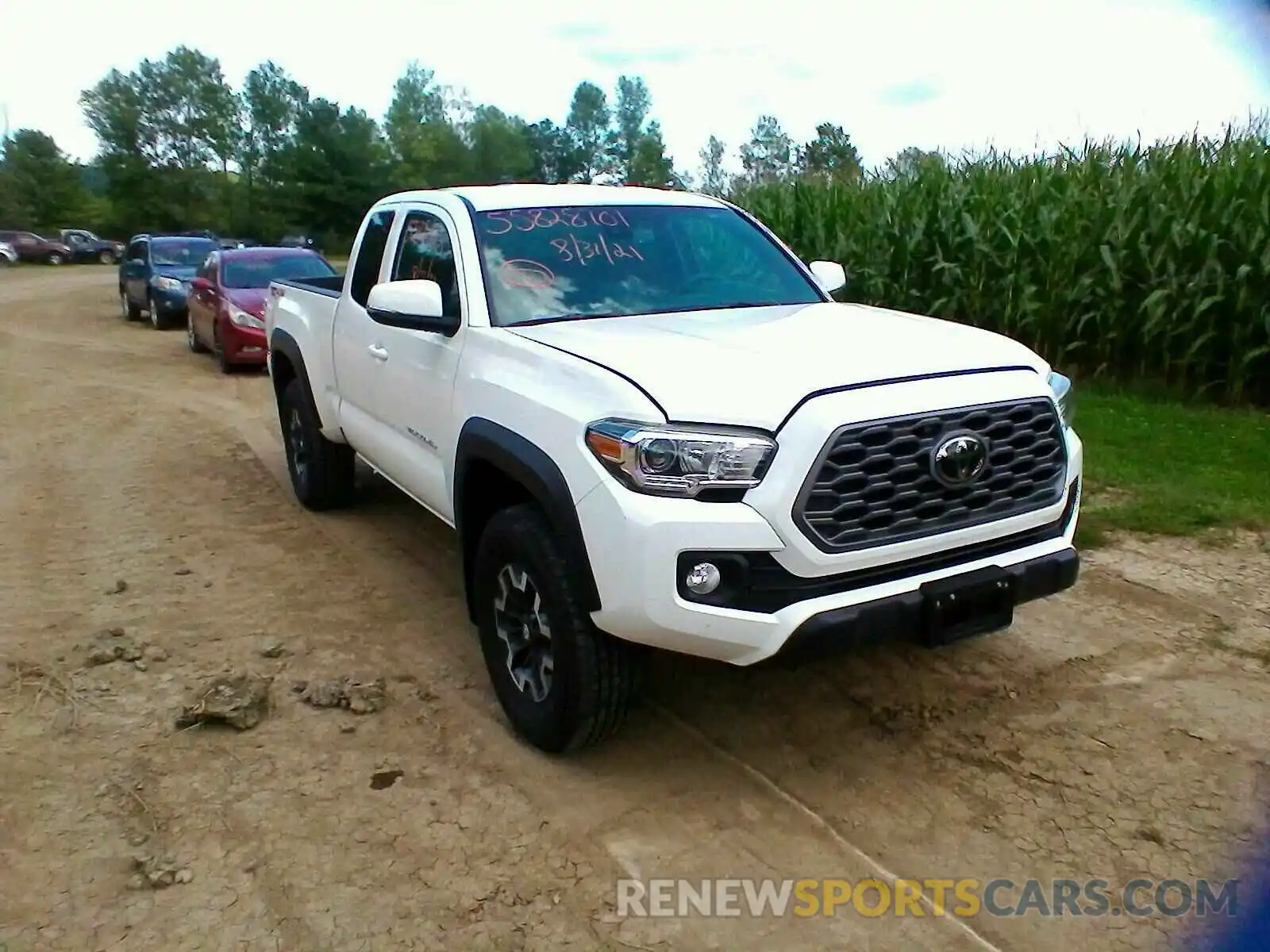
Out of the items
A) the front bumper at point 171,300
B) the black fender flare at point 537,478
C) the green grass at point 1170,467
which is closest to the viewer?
the black fender flare at point 537,478

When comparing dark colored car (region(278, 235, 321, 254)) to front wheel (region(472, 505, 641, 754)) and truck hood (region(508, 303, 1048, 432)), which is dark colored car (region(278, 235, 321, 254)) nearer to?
truck hood (region(508, 303, 1048, 432))

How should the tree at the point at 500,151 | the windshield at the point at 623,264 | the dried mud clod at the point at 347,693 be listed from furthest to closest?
the tree at the point at 500,151
the windshield at the point at 623,264
the dried mud clod at the point at 347,693

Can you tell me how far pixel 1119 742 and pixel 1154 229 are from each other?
6.94 m

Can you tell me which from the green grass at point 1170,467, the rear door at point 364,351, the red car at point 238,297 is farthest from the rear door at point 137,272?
the green grass at point 1170,467

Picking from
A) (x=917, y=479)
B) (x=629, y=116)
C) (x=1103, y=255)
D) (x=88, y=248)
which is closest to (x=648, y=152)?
(x=629, y=116)

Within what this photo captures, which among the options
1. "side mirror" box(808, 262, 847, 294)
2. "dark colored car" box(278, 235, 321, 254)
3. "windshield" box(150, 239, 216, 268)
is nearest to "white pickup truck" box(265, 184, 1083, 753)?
"side mirror" box(808, 262, 847, 294)

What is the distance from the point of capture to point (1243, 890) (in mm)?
2928

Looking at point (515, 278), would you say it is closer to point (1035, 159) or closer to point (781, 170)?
point (1035, 159)

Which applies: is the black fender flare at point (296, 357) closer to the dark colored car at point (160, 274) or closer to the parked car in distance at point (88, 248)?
the dark colored car at point (160, 274)

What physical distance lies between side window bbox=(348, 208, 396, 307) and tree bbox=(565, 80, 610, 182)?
171 ft

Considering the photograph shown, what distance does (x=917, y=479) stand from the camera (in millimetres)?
3191

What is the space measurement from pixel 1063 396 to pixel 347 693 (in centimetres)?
291

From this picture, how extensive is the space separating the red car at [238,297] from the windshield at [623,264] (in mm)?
8780

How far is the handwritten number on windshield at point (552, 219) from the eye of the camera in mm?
4469
